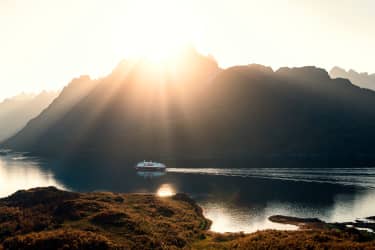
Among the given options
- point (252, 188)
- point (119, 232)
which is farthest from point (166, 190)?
point (119, 232)

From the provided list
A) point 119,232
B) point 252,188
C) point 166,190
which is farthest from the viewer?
point 166,190

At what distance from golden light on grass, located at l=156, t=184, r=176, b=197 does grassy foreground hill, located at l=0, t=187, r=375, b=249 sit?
154ft

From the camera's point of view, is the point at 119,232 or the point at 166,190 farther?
the point at 166,190

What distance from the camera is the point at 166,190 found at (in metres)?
147

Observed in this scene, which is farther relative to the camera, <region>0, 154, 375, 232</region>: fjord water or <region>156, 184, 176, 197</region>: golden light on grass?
<region>156, 184, 176, 197</region>: golden light on grass

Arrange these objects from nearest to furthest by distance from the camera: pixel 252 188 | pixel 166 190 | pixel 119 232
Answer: pixel 119 232 < pixel 252 188 < pixel 166 190

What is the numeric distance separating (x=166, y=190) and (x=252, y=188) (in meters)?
36.5

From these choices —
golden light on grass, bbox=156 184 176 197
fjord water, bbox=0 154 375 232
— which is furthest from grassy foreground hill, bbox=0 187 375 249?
golden light on grass, bbox=156 184 176 197

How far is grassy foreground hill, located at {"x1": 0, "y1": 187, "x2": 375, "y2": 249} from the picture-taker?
52781 millimetres

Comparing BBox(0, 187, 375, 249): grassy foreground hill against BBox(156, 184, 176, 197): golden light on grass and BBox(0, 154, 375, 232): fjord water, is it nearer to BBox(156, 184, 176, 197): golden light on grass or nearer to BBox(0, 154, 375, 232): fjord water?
BBox(0, 154, 375, 232): fjord water

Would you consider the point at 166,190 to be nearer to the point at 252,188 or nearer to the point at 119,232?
the point at 252,188

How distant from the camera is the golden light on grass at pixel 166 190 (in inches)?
5485

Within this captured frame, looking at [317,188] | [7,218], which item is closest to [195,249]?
[7,218]

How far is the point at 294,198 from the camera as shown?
12300cm
